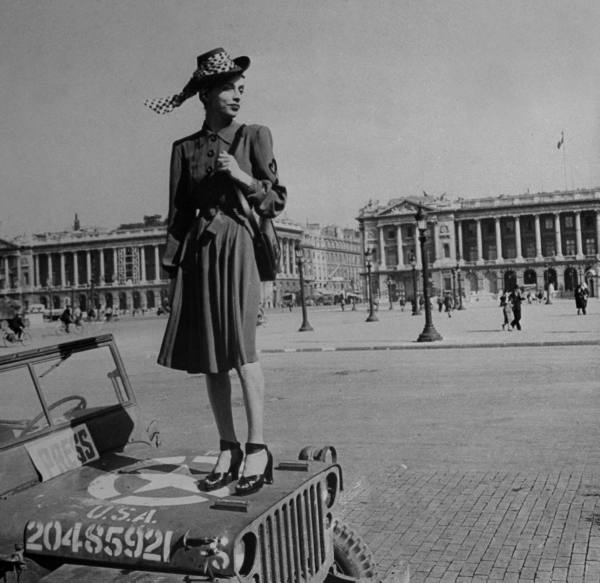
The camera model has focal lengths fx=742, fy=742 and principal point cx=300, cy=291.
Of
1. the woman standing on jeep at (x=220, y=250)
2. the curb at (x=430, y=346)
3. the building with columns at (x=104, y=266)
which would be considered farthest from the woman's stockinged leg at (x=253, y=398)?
the building with columns at (x=104, y=266)

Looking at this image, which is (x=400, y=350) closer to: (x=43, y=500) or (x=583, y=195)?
(x=43, y=500)

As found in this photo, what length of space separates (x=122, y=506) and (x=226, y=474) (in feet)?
1.58

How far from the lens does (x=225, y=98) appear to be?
10.5ft

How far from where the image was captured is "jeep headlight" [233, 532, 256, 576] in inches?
90.2

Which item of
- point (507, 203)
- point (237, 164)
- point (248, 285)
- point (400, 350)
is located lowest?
point (400, 350)

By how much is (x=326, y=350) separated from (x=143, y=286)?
99051 millimetres

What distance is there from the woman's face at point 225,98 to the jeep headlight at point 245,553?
1.80 metres

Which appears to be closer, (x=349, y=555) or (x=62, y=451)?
(x=349, y=555)

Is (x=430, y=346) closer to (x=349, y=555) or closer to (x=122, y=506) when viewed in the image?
(x=349, y=555)

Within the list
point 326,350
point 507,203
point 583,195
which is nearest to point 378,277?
point 507,203

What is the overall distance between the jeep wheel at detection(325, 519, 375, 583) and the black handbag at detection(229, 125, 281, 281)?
110 centimetres

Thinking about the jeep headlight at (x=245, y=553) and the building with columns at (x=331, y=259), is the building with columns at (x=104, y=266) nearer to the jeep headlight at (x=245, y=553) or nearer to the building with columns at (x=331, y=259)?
the building with columns at (x=331, y=259)

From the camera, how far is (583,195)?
112 meters

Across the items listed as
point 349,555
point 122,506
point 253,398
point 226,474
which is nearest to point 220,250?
point 253,398
